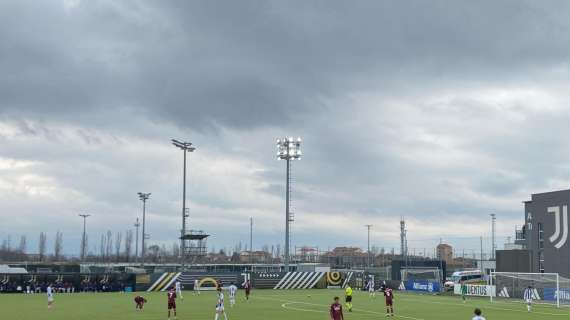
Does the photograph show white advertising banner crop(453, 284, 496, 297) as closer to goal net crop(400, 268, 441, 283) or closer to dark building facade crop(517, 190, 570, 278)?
dark building facade crop(517, 190, 570, 278)

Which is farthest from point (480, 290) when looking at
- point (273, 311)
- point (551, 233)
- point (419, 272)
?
point (273, 311)

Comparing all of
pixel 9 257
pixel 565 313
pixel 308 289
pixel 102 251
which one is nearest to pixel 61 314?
pixel 565 313

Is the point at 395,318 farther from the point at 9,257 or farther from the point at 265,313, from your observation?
the point at 9,257

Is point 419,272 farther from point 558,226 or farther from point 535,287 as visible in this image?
point 535,287

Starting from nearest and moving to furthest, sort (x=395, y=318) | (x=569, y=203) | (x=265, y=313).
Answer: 1. (x=395, y=318)
2. (x=265, y=313)
3. (x=569, y=203)

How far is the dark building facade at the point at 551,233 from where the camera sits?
68.9m

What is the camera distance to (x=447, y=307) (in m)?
52.8

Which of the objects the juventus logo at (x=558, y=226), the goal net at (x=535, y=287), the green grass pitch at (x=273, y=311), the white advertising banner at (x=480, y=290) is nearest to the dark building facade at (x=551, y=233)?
the juventus logo at (x=558, y=226)

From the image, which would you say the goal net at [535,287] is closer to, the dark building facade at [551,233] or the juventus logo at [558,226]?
the dark building facade at [551,233]

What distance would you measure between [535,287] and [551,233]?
11.6 m

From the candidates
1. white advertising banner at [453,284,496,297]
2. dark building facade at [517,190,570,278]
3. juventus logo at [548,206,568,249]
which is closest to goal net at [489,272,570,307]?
white advertising banner at [453,284,496,297]

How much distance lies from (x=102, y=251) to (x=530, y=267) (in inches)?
5750

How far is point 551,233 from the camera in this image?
232ft

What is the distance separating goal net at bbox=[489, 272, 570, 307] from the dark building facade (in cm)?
786
